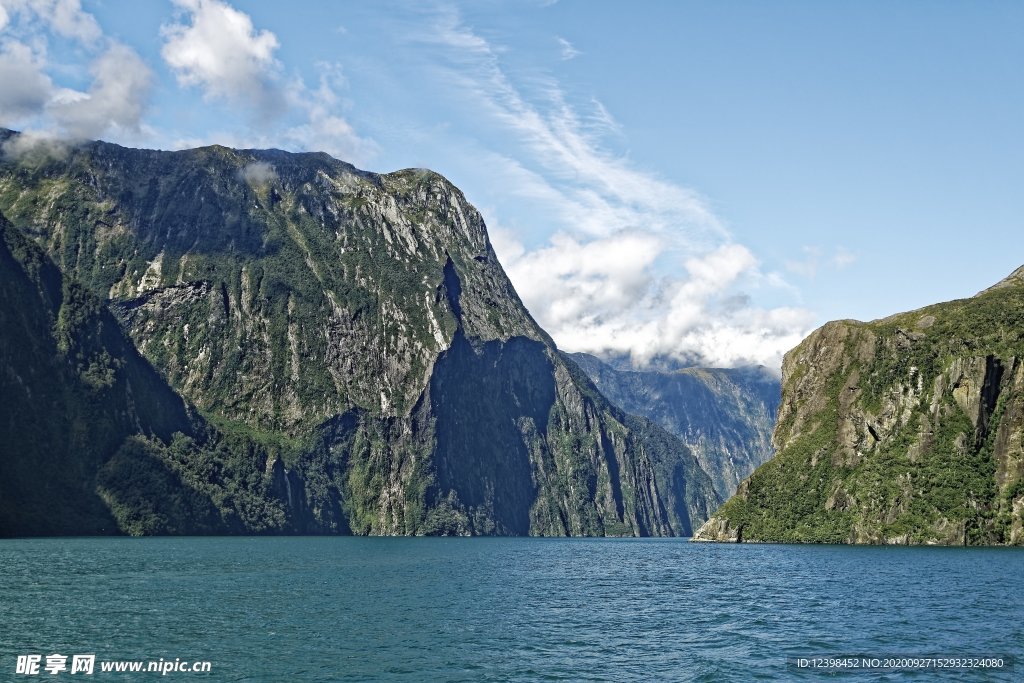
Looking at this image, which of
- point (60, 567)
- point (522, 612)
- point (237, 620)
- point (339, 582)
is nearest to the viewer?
point (237, 620)

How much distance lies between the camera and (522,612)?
9338 cm

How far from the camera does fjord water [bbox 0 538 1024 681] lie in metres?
63.6

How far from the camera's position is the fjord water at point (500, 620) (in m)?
63.6

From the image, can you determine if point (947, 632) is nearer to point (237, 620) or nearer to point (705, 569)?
point (237, 620)

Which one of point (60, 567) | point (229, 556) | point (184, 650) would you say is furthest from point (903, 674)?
point (229, 556)

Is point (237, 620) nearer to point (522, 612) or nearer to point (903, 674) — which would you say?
point (522, 612)

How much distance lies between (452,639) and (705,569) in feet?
329

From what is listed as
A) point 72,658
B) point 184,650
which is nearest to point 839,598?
point 184,650

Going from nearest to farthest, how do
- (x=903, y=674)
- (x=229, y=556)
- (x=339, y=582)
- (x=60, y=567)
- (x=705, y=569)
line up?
1. (x=903, y=674)
2. (x=339, y=582)
3. (x=60, y=567)
4. (x=705, y=569)
5. (x=229, y=556)

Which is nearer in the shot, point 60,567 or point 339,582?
point 339,582

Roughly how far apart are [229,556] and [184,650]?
13306cm

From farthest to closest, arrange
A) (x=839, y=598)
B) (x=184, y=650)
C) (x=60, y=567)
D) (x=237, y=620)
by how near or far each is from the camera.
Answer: (x=60, y=567)
(x=839, y=598)
(x=237, y=620)
(x=184, y=650)

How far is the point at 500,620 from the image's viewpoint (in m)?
86.8

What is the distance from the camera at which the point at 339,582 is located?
12775cm
